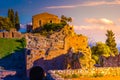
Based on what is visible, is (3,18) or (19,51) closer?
(19,51)

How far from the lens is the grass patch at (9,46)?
40.5 metres

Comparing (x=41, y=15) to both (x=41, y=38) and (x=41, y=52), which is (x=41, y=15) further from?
(x=41, y=52)

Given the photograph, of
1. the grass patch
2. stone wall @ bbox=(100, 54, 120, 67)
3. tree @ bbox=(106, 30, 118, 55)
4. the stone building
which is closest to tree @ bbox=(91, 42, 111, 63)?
tree @ bbox=(106, 30, 118, 55)

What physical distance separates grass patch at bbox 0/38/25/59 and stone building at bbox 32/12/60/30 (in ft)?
29.0

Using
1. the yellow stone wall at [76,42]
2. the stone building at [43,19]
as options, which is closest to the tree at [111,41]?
the stone building at [43,19]

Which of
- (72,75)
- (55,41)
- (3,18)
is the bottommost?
(72,75)

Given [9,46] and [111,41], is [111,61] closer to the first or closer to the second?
[9,46]

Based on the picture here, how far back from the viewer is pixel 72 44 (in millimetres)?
36000

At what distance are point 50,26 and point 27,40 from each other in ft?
27.3

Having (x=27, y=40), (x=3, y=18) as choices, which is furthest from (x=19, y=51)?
(x=3, y=18)

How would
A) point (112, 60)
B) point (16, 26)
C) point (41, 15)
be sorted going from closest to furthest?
point (112, 60)
point (41, 15)
point (16, 26)

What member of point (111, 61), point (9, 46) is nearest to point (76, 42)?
point (111, 61)

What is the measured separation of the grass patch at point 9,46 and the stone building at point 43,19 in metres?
8.83

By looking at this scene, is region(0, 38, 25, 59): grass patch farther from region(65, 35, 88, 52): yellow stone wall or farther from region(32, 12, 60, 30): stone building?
region(32, 12, 60, 30): stone building
